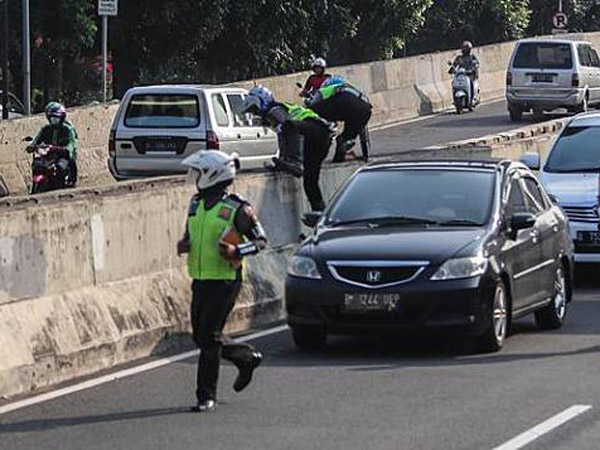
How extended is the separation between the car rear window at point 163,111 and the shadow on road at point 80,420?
14979 mm

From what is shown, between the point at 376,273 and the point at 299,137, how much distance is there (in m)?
5.53

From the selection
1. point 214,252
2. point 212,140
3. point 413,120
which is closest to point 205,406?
point 214,252

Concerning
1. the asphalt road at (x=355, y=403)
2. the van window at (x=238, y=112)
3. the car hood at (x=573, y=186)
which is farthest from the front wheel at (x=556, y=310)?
the van window at (x=238, y=112)

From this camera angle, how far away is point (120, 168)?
2597 centimetres

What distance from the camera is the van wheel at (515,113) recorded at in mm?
40625

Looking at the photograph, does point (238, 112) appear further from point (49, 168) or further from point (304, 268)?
point (304, 268)

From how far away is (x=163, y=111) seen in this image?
84.7 ft

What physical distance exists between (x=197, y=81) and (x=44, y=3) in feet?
30.8

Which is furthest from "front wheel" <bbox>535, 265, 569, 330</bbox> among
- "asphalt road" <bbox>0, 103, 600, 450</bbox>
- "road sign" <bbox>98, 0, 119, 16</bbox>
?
"road sign" <bbox>98, 0, 119, 16</bbox>

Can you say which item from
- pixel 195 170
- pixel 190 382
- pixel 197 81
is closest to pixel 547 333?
pixel 190 382

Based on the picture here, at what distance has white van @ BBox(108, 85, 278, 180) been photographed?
2555 centimetres

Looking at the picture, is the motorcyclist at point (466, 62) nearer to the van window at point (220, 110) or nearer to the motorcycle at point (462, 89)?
the motorcycle at point (462, 89)

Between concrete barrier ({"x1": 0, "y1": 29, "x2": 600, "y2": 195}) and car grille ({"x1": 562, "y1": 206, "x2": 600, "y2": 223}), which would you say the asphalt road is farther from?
concrete barrier ({"x1": 0, "y1": 29, "x2": 600, "y2": 195})

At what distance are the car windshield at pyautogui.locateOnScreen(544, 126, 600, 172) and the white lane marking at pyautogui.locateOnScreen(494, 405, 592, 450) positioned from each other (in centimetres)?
926
